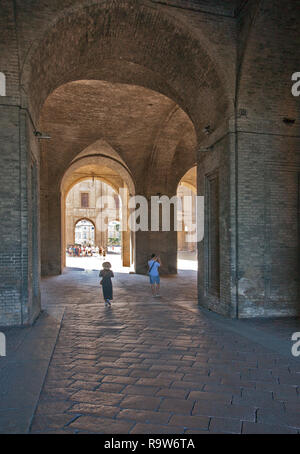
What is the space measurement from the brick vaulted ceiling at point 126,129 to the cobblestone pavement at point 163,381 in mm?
9250

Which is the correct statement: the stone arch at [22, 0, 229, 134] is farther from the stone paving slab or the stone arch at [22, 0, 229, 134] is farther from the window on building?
the window on building

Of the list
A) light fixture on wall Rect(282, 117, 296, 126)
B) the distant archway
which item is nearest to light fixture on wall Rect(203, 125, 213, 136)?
light fixture on wall Rect(282, 117, 296, 126)

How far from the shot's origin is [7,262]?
640cm

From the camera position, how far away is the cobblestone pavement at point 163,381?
3.09 metres

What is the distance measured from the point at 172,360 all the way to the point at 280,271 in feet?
12.8

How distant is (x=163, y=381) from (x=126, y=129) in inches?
523

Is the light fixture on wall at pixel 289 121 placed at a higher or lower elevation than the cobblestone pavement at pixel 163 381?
higher

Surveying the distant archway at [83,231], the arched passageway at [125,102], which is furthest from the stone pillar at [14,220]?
the distant archway at [83,231]

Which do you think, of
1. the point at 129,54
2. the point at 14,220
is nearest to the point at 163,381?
the point at 14,220

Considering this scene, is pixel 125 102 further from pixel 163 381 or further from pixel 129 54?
pixel 163 381

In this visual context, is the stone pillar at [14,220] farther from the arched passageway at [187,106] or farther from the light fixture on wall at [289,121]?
the light fixture on wall at [289,121]

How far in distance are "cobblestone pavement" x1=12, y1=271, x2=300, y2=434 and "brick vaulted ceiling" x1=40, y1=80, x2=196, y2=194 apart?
9.25m

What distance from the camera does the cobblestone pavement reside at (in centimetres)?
309
